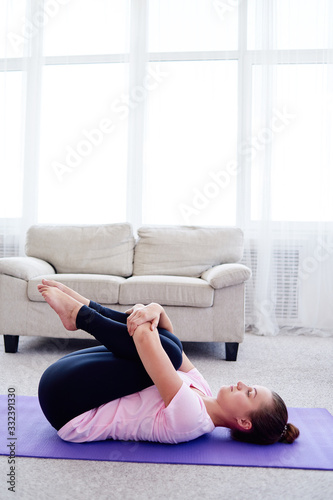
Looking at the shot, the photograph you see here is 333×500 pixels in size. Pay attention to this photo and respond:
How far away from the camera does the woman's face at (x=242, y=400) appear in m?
1.49

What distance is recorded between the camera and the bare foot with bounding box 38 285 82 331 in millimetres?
1625

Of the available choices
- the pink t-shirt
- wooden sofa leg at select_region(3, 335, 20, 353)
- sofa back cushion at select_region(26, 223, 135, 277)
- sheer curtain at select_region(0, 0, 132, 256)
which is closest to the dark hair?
the pink t-shirt

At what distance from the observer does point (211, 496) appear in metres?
1.29

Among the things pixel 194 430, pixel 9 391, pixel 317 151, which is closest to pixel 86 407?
pixel 194 430

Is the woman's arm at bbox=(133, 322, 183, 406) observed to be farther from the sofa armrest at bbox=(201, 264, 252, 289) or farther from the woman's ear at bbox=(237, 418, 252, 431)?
the sofa armrest at bbox=(201, 264, 252, 289)

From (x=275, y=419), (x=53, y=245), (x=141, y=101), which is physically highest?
(x=141, y=101)

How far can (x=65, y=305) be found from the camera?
164 cm

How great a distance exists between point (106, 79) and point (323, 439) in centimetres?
359

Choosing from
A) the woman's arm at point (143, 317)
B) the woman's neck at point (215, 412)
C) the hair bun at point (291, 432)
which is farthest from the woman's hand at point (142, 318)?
the hair bun at point (291, 432)

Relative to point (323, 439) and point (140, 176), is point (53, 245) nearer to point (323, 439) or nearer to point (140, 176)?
point (140, 176)

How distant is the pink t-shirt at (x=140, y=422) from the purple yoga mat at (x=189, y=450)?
33 mm

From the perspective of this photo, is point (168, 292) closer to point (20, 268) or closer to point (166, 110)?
point (20, 268)

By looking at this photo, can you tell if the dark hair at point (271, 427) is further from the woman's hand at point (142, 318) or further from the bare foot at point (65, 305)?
the bare foot at point (65, 305)

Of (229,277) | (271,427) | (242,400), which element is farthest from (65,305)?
(229,277)
